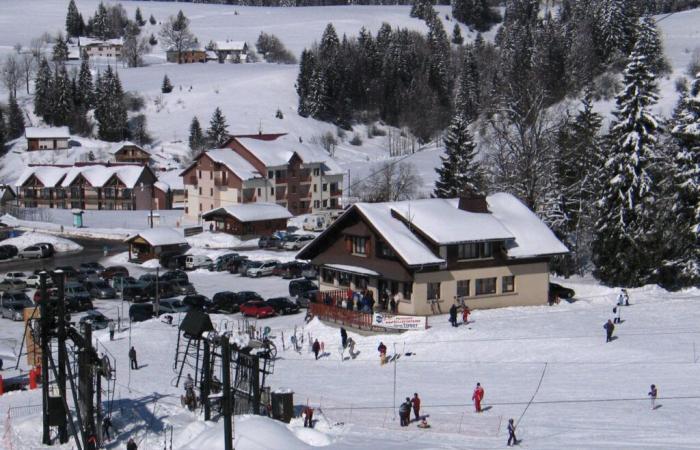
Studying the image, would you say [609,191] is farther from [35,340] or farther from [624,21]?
[624,21]

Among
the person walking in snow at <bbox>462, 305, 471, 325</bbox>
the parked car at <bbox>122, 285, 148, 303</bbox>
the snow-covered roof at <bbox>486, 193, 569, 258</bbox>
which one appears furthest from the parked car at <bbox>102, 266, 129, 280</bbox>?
the person walking in snow at <bbox>462, 305, 471, 325</bbox>

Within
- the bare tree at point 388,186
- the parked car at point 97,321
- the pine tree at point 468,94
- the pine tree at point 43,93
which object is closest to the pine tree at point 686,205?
the parked car at point 97,321

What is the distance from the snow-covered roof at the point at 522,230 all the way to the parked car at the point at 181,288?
1823 centimetres

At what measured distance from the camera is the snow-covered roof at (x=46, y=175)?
102938 mm

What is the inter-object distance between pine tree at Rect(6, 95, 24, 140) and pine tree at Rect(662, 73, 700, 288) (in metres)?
109

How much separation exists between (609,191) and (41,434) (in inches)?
1420

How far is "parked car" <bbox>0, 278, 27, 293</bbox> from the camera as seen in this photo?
191 feet

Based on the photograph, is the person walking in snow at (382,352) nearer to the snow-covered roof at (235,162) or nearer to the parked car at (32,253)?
the parked car at (32,253)

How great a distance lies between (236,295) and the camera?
50.9m

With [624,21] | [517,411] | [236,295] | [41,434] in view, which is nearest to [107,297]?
[236,295]

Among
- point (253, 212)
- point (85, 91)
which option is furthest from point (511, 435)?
point (85, 91)

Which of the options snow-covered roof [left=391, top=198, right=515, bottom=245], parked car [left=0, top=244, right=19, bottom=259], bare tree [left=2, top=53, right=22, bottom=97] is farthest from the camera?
bare tree [left=2, top=53, right=22, bottom=97]

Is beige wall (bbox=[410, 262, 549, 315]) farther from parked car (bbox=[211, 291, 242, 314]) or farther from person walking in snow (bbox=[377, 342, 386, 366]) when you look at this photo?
parked car (bbox=[211, 291, 242, 314])

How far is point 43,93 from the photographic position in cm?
14525
